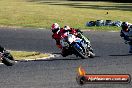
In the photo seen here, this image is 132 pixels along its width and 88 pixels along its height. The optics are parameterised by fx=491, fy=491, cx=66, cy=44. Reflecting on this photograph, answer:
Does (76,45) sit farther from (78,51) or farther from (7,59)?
(7,59)

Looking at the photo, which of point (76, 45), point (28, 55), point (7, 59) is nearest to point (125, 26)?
point (76, 45)

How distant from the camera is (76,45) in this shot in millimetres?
21875

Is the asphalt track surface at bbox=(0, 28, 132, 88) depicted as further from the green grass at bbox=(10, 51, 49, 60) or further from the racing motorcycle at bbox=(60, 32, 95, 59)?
the green grass at bbox=(10, 51, 49, 60)

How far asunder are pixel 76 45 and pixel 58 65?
7.34 feet

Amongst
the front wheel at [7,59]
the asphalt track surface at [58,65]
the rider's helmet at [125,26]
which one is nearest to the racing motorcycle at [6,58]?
the front wheel at [7,59]

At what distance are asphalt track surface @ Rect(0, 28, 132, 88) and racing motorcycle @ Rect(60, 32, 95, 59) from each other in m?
0.35

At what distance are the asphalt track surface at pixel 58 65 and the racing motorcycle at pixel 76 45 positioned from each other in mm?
349

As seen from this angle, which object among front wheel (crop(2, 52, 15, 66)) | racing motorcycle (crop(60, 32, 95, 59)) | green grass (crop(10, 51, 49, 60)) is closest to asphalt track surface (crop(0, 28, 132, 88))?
front wheel (crop(2, 52, 15, 66))

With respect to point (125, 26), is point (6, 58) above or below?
above

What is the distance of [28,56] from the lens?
23422mm

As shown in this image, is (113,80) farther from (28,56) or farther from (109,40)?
(109,40)

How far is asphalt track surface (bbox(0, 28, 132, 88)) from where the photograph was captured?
1516 cm

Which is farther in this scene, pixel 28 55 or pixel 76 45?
pixel 28 55

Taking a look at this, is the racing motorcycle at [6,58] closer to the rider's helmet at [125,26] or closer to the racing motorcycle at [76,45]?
the racing motorcycle at [76,45]
